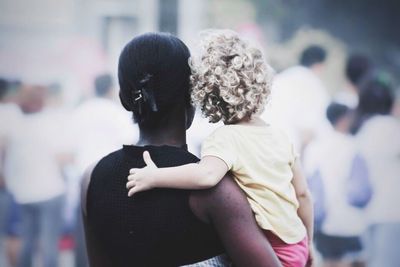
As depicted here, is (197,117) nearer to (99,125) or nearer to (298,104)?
(99,125)

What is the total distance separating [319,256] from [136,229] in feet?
11.2

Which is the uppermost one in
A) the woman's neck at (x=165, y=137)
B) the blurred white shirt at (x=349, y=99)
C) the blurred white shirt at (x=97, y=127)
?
the woman's neck at (x=165, y=137)

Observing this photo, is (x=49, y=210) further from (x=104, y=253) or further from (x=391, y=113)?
(x=104, y=253)

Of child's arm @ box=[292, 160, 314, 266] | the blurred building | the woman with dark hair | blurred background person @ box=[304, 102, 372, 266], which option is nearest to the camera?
the woman with dark hair

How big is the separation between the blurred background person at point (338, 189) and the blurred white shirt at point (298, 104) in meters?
0.08

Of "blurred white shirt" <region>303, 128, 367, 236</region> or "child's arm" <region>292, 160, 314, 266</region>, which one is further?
"blurred white shirt" <region>303, 128, 367, 236</region>

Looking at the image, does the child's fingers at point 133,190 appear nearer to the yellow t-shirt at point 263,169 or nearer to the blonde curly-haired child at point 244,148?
the blonde curly-haired child at point 244,148

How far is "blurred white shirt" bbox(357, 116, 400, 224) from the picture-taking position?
458 centimetres

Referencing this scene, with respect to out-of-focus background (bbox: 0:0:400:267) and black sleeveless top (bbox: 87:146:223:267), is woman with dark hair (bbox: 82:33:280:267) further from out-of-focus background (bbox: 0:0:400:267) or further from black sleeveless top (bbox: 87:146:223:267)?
out-of-focus background (bbox: 0:0:400:267)

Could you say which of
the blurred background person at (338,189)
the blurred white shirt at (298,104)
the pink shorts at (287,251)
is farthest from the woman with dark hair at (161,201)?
the blurred background person at (338,189)

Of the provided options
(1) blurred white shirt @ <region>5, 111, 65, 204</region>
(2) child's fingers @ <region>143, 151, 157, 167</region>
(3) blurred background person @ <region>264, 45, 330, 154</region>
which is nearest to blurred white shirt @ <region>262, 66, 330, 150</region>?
(3) blurred background person @ <region>264, 45, 330, 154</region>

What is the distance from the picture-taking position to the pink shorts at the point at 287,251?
1367 millimetres

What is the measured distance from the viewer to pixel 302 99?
4465mm

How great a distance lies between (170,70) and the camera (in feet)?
4.40
